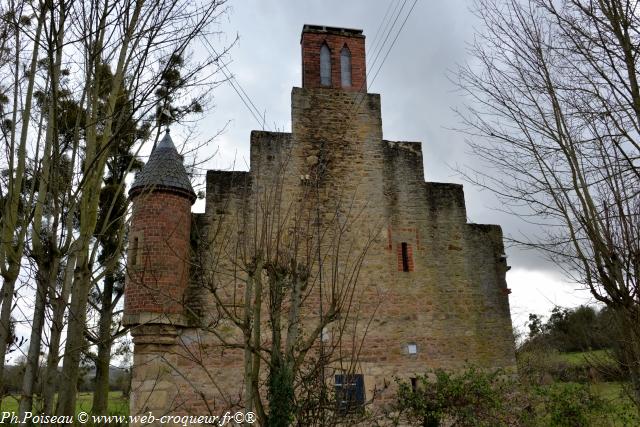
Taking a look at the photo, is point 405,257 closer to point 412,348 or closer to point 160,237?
point 412,348

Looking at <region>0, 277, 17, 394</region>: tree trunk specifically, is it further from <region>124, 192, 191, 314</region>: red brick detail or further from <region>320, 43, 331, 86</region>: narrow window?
<region>320, 43, 331, 86</region>: narrow window

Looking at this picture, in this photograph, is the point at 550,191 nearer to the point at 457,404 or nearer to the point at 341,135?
the point at 457,404

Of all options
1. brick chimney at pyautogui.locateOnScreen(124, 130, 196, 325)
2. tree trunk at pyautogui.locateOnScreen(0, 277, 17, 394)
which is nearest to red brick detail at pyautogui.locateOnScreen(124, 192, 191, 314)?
brick chimney at pyautogui.locateOnScreen(124, 130, 196, 325)

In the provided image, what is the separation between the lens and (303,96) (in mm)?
12875

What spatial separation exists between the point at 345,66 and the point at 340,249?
480 centimetres

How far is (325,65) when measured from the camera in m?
13.5

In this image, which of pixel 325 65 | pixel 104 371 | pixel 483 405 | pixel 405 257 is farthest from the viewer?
pixel 104 371

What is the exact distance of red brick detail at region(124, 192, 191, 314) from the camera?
32.6ft

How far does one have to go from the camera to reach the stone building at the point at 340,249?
34.1ft

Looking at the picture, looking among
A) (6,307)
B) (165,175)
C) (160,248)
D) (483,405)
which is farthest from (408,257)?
(6,307)

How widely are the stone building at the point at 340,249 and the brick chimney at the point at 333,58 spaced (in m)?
0.03

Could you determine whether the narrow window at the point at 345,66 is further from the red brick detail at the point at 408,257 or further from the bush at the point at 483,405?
the bush at the point at 483,405

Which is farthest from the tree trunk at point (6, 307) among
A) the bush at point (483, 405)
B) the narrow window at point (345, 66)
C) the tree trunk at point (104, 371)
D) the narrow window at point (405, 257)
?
the narrow window at point (345, 66)

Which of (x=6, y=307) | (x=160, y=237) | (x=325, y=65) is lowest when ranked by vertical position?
(x=6, y=307)
